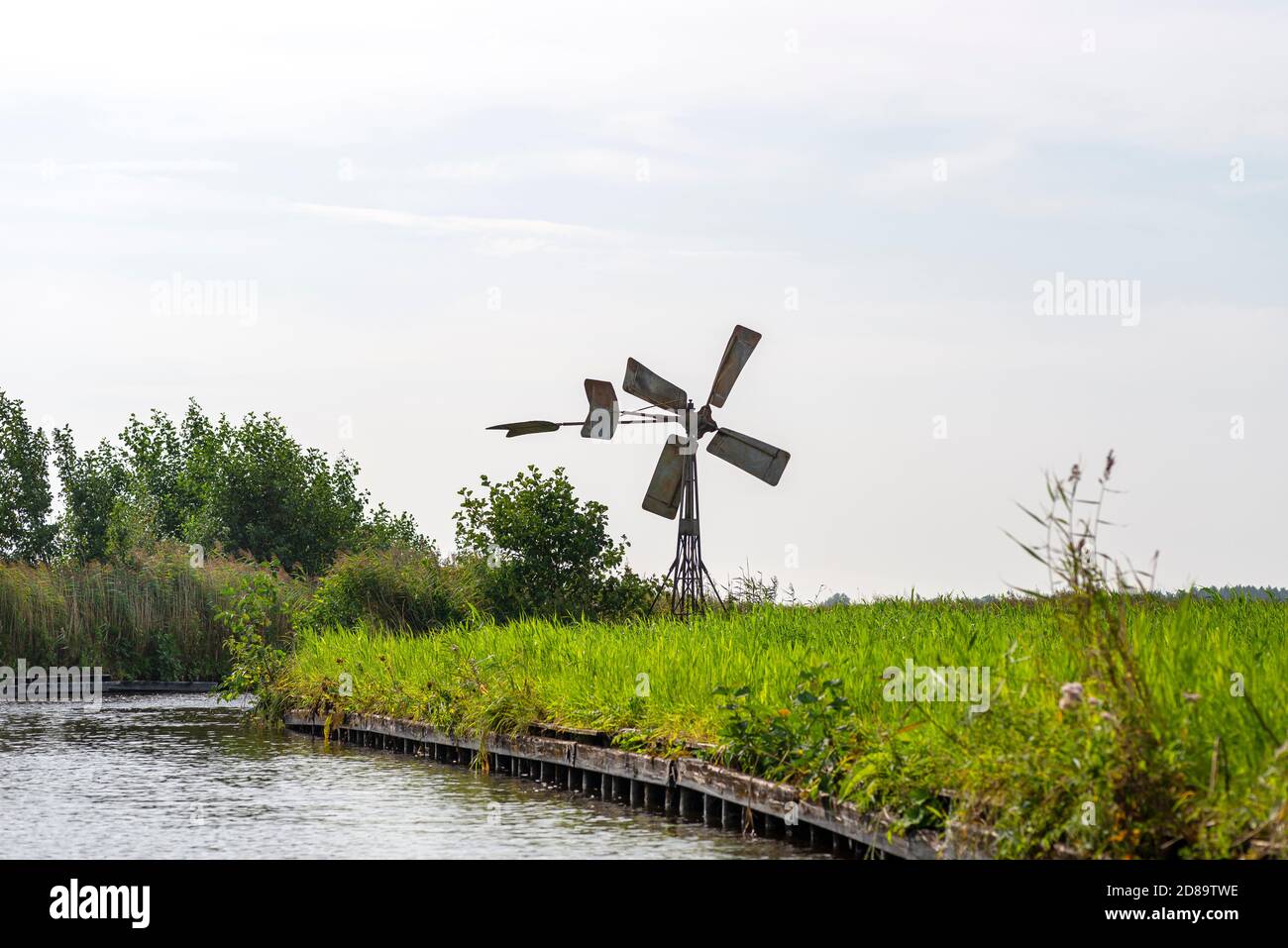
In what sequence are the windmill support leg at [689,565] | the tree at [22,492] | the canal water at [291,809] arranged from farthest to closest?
1. the tree at [22,492]
2. the windmill support leg at [689,565]
3. the canal water at [291,809]

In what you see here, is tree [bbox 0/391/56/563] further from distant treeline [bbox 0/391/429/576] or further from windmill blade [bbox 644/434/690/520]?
windmill blade [bbox 644/434/690/520]

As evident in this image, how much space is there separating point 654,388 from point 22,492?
38953mm

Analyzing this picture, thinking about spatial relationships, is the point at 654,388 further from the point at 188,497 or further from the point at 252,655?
the point at 188,497

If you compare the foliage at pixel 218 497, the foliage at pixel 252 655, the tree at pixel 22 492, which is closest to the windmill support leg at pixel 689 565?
the foliage at pixel 252 655

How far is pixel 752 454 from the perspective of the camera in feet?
71.0

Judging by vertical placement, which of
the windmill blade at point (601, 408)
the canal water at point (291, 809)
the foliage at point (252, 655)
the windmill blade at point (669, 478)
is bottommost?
the canal water at point (291, 809)

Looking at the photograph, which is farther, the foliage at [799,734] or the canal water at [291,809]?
the canal water at [291,809]

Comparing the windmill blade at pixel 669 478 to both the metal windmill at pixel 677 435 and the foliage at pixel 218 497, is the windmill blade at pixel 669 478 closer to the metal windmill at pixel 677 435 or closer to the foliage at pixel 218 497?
the metal windmill at pixel 677 435

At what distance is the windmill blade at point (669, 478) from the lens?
70.6 feet

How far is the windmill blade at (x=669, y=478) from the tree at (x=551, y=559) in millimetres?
1899
